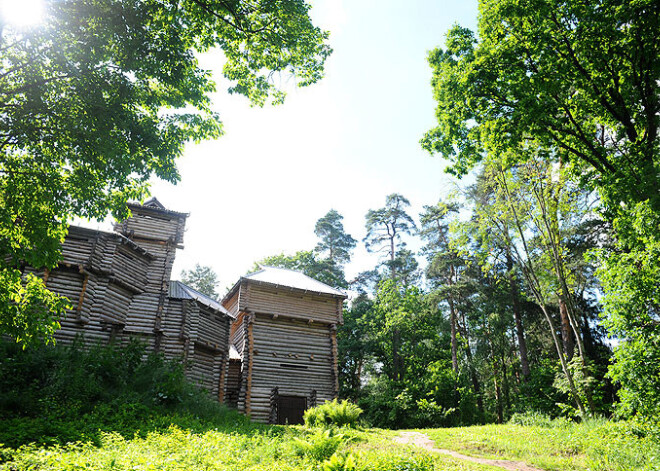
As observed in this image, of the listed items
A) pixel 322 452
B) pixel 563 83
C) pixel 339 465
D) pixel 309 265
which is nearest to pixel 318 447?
pixel 322 452

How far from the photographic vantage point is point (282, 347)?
2544 centimetres

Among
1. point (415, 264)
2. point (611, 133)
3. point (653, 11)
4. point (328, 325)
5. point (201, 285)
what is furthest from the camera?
point (201, 285)

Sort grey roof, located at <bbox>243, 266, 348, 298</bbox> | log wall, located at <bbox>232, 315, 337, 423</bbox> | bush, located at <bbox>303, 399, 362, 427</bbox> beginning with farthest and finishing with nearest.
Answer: grey roof, located at <bbox>243, 266, 348, 298</bbox> < log wall, located at <bbox>232, 315, 337, 423</bbox> < bush, located at <bbox>303, 399, 362, 427</bbox>

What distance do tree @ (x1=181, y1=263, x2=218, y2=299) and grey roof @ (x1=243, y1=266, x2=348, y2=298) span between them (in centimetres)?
3110

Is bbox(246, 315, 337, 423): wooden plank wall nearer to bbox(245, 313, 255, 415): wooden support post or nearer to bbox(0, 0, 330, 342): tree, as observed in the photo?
bbox(245, 313, 255, 415): wooden support post

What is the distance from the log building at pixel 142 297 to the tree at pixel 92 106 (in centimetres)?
901

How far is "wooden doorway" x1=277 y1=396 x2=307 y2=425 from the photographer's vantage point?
23906 mm

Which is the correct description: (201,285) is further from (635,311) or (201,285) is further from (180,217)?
(635,311)

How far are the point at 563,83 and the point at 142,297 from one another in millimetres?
22271

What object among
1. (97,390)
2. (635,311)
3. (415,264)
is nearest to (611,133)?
(635,311)

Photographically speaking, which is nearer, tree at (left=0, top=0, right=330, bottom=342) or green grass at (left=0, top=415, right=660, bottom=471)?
green grass at (left=0, top=415, right=660, bottom=471)

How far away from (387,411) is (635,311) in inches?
865

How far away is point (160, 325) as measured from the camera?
22.1 m

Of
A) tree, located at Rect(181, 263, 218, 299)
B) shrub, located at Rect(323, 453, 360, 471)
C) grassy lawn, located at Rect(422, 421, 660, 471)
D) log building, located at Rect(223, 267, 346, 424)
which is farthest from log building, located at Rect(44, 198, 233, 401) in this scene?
tree, located at Rect(181, 263, 218, 299)
